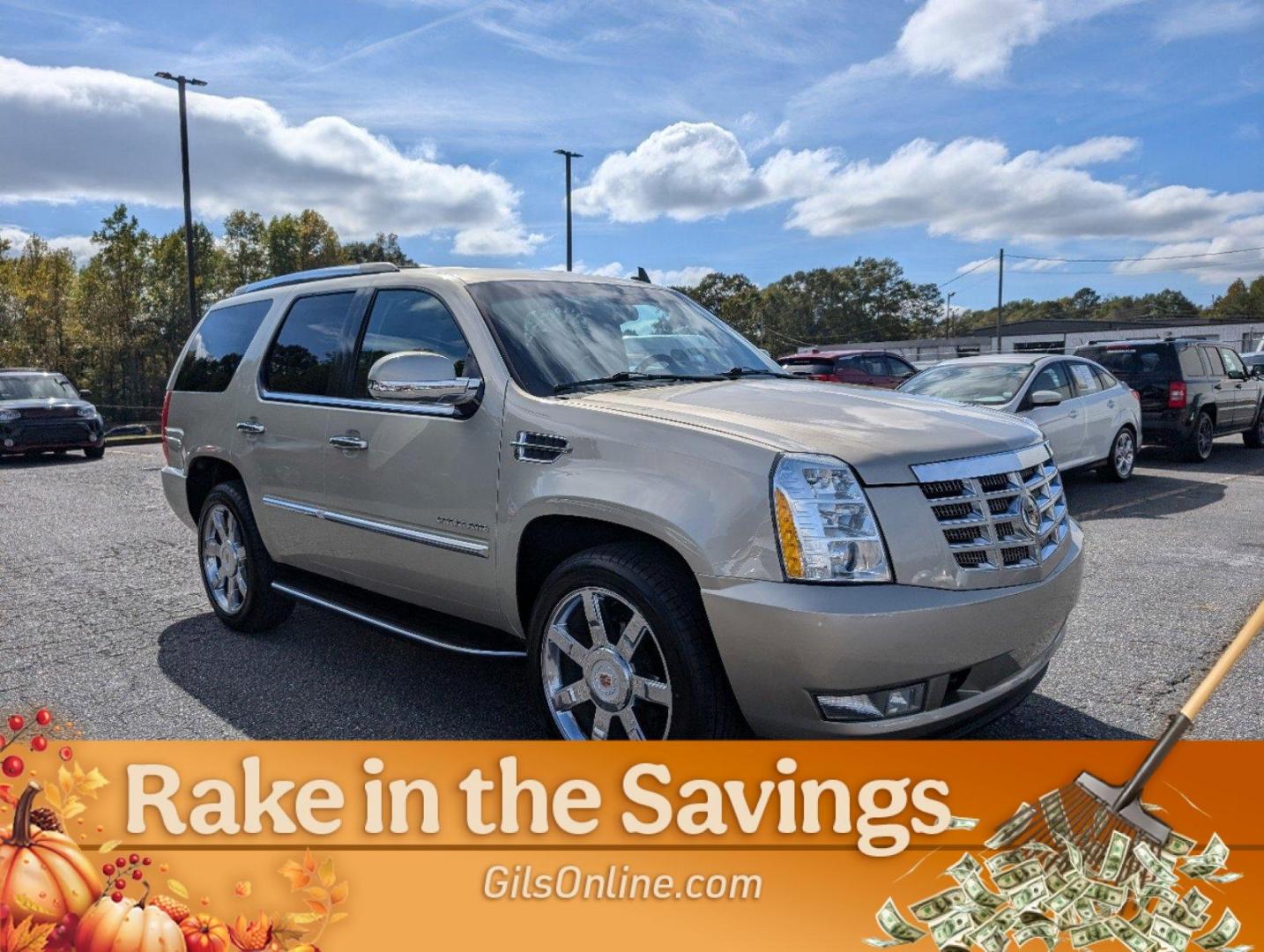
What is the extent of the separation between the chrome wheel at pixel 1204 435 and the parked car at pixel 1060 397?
2.29m

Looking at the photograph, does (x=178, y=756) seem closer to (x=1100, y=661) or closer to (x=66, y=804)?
(x=66, y=804)

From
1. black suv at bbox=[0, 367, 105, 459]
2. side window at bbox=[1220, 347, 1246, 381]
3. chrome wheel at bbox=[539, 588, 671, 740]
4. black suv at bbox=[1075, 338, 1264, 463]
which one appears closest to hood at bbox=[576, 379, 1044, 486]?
chrome wheel at bbox=[539, 588, 671, 740]

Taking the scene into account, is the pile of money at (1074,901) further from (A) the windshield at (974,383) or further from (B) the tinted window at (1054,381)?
(B) the tinted window at (1054,381)

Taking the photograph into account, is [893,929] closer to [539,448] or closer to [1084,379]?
[539,448]

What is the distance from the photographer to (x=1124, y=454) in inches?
447

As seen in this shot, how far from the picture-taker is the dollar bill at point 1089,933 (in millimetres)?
2217

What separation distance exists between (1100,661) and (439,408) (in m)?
3.18

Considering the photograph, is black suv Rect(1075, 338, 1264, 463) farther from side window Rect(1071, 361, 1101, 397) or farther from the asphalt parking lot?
the asphalt parking lot

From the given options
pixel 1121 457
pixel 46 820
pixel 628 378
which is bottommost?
pixel 46 820

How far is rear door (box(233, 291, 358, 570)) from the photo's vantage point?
4414mm

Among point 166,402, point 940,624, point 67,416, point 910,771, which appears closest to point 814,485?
point 940,624

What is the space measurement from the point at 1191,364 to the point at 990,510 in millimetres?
12149

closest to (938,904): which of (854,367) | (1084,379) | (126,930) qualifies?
(126,930)

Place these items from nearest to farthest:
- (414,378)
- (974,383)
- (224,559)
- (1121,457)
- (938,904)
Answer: (938,904) < (414,378) < (224,559) < (974,383) < (1121,457)
